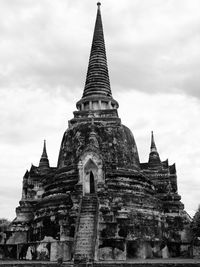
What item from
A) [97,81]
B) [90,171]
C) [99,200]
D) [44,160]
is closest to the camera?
[99,200]

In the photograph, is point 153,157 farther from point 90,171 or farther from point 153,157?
point 90,171

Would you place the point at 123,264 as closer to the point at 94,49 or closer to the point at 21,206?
the point at 21,206

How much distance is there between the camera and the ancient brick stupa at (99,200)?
824 inches

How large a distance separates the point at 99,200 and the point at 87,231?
2.22m

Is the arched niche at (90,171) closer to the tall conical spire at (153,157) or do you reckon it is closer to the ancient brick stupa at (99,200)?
the ancient brick stupa at (99,200)

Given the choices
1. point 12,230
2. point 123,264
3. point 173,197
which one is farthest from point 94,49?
point 123,264

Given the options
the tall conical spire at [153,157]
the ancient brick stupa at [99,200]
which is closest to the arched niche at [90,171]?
the ancient brick stupa at [99,200]

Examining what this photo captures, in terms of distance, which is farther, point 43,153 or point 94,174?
point 43,153

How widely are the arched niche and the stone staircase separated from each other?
3.25 ft

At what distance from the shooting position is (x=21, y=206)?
27.7 m

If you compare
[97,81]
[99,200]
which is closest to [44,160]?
[97,81]

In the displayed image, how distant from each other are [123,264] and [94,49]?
20.8 meters

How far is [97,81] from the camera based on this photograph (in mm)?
30484

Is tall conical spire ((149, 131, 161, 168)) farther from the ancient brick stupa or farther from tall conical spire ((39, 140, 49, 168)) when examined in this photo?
tall conical spire ((39, 140, 49, 168))
